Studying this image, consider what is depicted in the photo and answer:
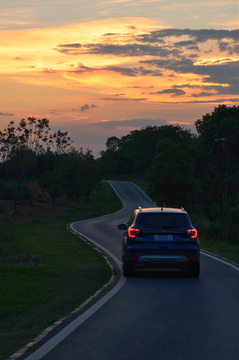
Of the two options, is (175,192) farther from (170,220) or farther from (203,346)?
(203,346)

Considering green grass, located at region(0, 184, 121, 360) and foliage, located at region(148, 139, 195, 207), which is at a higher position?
foliage, located at region(148, 139, 195, 207)

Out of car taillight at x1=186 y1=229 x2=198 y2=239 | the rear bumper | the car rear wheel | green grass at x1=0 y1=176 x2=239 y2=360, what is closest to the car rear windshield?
car taillight at x1=186 y1=229 x2=198 y2=239

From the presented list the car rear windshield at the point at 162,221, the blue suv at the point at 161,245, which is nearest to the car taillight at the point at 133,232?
the blue suv at the point at 161,245

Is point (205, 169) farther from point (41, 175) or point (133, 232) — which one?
point (133, 232)

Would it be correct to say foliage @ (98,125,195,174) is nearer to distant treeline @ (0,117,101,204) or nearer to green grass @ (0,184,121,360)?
distant treeline @ (0,117,101,204)

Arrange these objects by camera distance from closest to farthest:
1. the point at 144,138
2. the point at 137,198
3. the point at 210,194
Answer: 1. the point at 210,194
2. the point at 137,198
3. the point at 144,138

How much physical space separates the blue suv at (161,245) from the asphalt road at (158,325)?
1.39 ft

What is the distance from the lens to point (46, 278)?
12.4 m

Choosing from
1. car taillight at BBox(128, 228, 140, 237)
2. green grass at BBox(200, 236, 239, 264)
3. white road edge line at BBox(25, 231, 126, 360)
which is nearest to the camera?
white road edge line at BBox(25, 231, 126, 360)

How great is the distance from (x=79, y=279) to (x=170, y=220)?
9.30 ft

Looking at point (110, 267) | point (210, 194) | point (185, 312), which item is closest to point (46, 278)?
point (110, 267)

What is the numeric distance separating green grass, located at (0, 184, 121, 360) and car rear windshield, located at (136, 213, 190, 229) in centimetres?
178

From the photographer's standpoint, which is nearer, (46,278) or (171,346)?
(171,346)

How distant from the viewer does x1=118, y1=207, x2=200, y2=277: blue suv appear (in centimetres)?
1187
